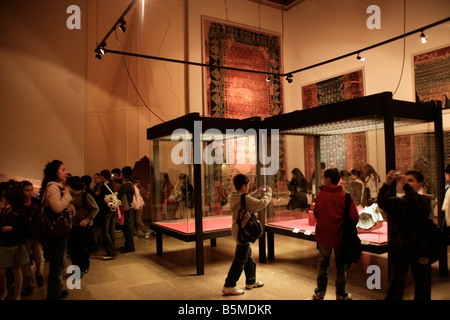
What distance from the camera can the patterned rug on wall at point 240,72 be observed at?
35.3 ft

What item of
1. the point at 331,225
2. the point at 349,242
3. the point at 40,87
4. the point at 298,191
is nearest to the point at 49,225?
the point at 331,225

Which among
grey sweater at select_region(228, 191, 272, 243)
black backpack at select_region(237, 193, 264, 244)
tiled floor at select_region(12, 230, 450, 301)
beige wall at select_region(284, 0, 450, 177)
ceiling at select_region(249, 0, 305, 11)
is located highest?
ceiling at select_region(249, 0, 305, 11)

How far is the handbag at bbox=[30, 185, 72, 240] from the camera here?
136 inches

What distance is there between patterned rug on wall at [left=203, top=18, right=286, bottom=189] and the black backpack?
7.07 meters

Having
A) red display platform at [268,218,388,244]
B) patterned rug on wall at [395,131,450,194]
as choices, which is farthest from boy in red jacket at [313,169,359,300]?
patterned rug on wall at [395,131,450,194]

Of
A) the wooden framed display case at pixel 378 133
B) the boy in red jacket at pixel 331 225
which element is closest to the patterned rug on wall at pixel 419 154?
the wooden framed display case at pixel 378 133

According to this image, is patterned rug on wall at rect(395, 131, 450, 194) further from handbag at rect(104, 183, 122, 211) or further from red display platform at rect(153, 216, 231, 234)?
handbag at rect(104, 183, 122, 211)

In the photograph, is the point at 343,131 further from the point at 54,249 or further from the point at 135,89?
the point at 135,89

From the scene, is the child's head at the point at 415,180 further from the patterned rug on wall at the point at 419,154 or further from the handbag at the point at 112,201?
the handbag at the point at 112,201

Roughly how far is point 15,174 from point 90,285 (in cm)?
521

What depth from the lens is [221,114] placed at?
10.8m

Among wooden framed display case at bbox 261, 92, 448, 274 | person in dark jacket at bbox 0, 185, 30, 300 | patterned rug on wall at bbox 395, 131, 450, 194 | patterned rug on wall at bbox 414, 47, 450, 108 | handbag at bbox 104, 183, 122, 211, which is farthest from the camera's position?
patterned rug on wall at bbox 414, 47, 450, 108

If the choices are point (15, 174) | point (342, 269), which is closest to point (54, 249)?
point (342, 269)
